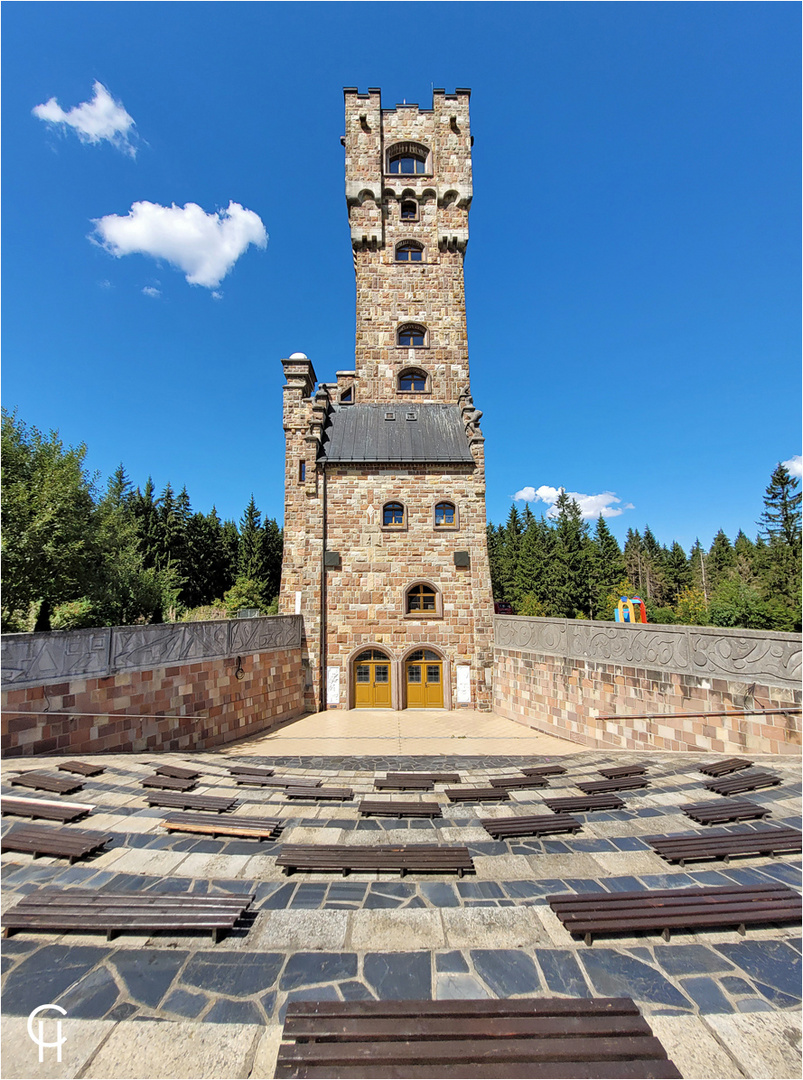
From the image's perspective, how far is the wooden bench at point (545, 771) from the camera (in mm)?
7234

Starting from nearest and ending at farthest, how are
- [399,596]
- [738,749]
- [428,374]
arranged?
[738,749] → [399,596] → [428,374]

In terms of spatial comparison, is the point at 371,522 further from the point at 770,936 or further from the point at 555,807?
the point at 770,936

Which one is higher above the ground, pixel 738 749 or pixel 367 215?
pixel 367 215

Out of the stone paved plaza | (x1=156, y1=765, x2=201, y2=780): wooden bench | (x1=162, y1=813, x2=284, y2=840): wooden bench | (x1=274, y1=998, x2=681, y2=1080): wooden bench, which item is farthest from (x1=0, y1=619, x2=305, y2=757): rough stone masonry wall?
(x1=274, y1=998, x2=681, y2=1080): wooden bench

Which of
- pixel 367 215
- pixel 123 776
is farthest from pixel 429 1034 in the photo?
pixel 367 215

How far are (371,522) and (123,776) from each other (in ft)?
39.0

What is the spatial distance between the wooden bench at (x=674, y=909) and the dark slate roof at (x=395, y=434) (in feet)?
49.0

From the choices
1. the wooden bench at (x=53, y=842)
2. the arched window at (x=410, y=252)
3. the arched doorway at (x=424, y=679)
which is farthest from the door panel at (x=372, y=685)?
the arched window at (x=410, y=252)

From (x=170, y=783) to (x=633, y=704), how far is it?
9.87 m

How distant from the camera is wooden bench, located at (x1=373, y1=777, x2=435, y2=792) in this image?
6.44m

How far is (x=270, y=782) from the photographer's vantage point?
21.6 feet

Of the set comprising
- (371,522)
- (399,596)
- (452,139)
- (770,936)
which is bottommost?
(770,936)

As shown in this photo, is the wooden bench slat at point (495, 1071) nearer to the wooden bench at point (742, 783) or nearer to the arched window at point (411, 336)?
the wooden bench at point (742, 783)

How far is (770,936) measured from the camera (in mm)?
3396
